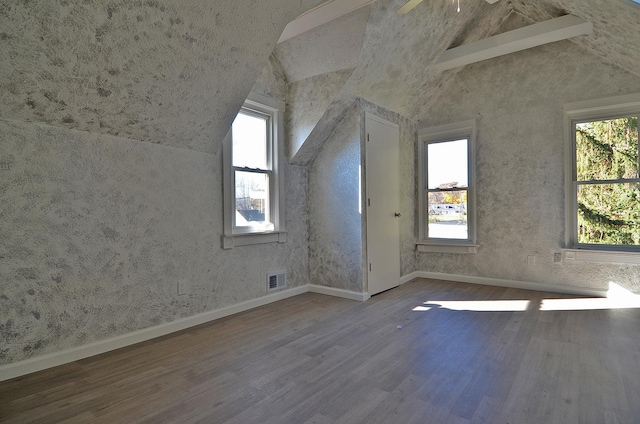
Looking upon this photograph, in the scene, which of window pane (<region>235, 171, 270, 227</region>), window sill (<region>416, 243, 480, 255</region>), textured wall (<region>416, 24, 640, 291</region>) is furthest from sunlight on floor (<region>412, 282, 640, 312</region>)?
window pane (<region>235, 171, 270, 227</region>)

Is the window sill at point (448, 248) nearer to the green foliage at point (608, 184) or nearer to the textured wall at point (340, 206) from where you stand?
the green foliage at point (608, 184)

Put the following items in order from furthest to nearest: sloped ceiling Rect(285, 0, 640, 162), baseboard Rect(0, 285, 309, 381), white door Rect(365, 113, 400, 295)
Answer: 1. white door Rect(365, 113, 400, 295)
2. sloped ceiling Rect(285, 0, 640, 162)
3. baseboard Rect(0, 285, 309, 381)

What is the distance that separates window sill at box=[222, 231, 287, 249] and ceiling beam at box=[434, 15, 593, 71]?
303cm

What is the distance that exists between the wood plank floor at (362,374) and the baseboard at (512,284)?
0.64m

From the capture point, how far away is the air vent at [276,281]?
3.97m

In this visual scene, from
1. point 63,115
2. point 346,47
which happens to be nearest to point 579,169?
point 346,47

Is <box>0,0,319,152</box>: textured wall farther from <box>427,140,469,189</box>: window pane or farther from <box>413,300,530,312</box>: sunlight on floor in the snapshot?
<box>427,140,469,189</box>: window pane

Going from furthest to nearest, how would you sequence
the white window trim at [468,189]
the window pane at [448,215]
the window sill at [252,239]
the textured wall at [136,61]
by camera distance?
the window pane at [448,215] < the white window trim at [468,189] < the window sill at [252,239] < the textured wall at [136,61]

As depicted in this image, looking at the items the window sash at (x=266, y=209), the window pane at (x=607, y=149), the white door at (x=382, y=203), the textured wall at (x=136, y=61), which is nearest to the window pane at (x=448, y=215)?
the white door at (x=382, y=203)

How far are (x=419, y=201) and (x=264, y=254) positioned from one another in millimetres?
2684

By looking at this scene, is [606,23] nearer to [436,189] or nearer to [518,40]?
[518,40]

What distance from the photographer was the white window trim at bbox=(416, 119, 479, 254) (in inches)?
188

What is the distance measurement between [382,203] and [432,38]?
2081 mm

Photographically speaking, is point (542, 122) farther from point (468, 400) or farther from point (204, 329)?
point (204, 329)
